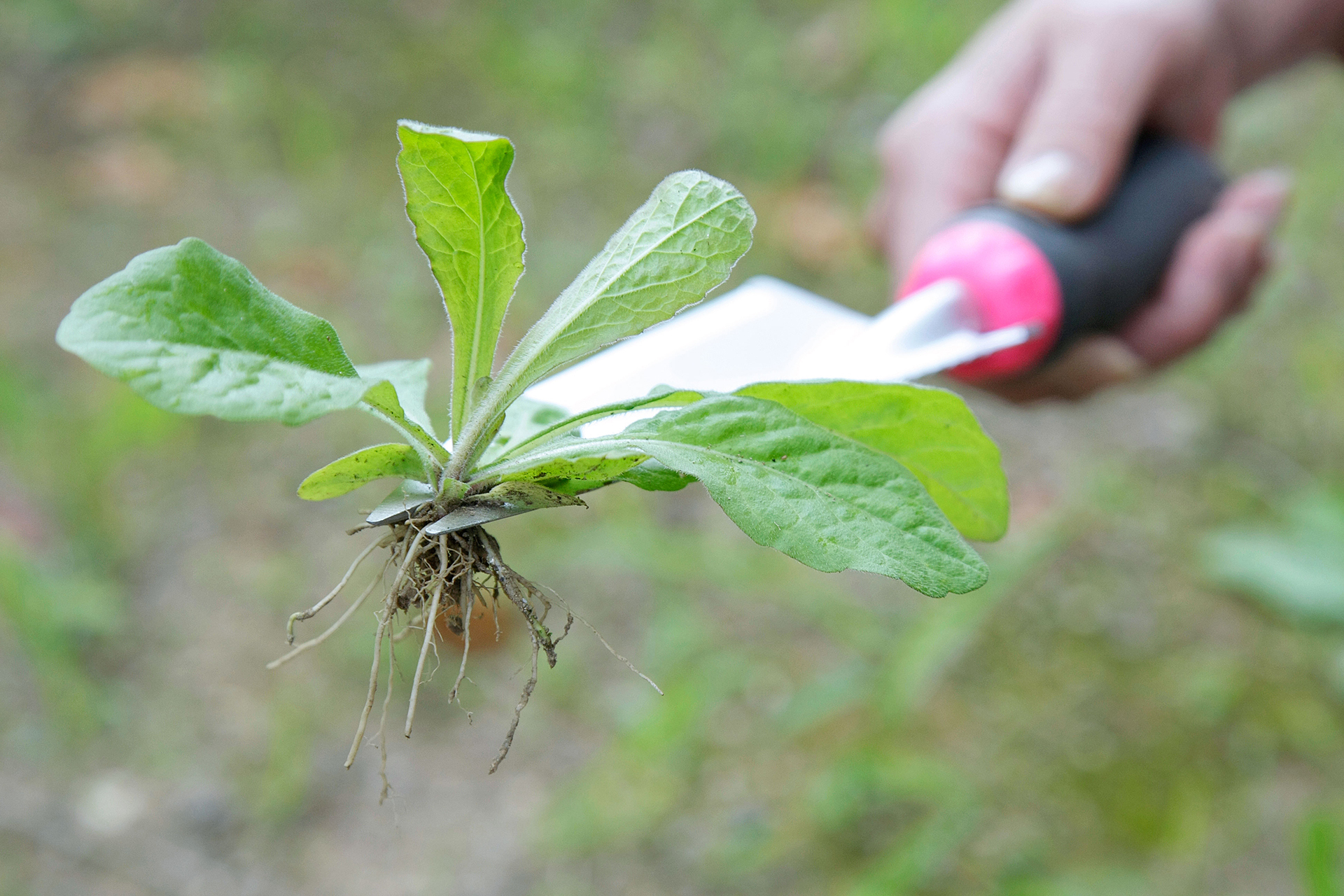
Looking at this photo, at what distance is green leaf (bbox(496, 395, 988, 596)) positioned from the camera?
41cm

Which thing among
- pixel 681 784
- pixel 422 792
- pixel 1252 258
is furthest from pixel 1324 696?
pixel 422 792

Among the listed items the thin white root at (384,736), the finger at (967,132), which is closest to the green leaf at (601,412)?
the thin white root at (384,736)

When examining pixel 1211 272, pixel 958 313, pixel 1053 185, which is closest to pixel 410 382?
pixel 958 313

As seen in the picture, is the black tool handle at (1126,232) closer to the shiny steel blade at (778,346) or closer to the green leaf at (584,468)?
the shiny steel blade at (778,346)

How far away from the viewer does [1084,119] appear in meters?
1.01

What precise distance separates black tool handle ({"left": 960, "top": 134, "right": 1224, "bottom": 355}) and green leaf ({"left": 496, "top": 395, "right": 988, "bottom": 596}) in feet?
1.78

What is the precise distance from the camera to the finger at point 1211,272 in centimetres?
109

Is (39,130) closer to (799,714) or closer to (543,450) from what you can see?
(799,714)

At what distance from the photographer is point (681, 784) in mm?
1198

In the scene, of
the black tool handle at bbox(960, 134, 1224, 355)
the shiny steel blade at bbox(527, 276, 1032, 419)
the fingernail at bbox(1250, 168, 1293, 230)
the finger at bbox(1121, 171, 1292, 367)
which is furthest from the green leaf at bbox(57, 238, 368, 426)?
the fingernail at bbox(1250, 168, 1293, 230)

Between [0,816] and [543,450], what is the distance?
42.9 inches

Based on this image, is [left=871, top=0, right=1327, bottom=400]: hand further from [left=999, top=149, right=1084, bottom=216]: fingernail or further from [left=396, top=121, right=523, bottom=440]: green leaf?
[left=396, top=121, right=523, bottom=440]: green leaf

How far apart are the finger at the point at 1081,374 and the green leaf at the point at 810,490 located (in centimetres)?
68


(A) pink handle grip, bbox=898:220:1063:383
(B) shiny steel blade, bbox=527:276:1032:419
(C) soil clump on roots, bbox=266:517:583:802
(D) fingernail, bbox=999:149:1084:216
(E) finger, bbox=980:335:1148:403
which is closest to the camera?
(C) soil clump on roots, bbox=266:517:583:802
